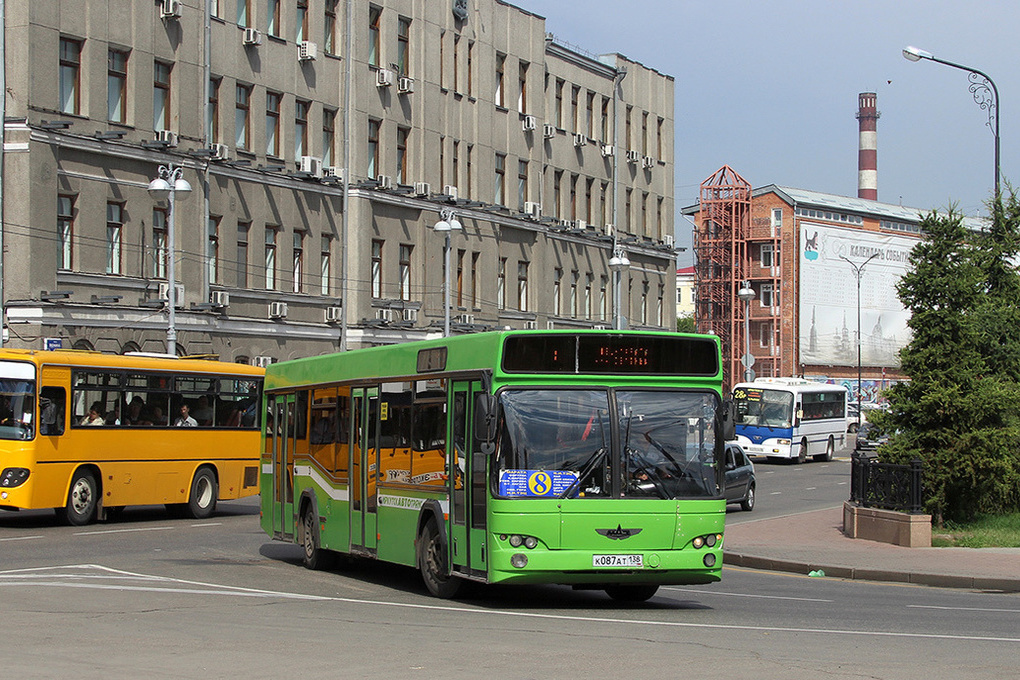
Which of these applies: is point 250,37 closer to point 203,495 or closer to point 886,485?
point 203,495

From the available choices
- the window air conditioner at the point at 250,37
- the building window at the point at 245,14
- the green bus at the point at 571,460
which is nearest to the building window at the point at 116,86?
the window air conditioner at the point at 250,37

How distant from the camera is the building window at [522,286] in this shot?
61188 millimetres

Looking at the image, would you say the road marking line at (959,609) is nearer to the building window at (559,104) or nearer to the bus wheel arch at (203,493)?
the bus wheel arch at (203,493)

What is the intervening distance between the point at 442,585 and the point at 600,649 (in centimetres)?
389

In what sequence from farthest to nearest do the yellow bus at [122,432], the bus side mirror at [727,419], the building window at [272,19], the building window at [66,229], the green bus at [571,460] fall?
the building window at [272,19] < the building window at [66,229] < the yellow bus at [122,432] < the bus side mirror at [727,419] < the green bus at [571,460]

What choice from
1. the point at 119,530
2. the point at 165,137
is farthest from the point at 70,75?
the point at 119,530

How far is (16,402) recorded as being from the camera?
23594 mm

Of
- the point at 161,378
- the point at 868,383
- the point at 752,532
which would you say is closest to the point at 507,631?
the point at 752,532

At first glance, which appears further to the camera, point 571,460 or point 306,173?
point 306,173

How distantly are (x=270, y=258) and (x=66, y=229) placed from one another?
364 inches

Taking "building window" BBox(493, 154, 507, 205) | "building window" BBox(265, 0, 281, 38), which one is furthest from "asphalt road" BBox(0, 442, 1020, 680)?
"building window" BBox(493, 154, 507, 205)

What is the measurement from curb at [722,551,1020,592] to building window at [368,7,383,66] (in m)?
33.3

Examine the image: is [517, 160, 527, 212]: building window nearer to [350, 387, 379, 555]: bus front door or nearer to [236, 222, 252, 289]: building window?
[236, 222, 252, 289]: building window

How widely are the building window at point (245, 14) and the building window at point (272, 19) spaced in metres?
0.92
